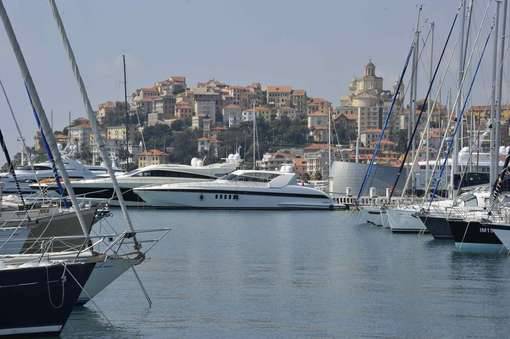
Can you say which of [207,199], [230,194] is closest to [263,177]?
[230,194]

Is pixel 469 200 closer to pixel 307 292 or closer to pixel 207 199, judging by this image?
pixel 307 292

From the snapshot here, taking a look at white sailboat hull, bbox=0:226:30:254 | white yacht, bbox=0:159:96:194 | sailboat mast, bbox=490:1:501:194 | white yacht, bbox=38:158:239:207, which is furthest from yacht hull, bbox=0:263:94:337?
white yacht, bbox=0:159:96:194

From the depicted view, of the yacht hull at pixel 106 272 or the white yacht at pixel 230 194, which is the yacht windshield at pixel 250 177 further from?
the yacht hull at pixel 106 272

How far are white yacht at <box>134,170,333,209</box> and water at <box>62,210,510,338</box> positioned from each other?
29.9 meters

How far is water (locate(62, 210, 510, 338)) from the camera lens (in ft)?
69.0

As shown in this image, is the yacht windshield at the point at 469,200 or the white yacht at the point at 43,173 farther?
the white yacht at the point at 43,173

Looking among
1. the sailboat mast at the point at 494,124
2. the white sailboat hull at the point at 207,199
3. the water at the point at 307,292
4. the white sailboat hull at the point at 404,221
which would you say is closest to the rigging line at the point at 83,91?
the water at the point at 307,292

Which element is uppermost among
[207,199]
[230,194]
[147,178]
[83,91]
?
[83,91]

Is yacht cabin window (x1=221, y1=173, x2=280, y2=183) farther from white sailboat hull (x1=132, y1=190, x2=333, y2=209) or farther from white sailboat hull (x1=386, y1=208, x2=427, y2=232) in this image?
white sailboat hull (x1=386, y1=208, x2=427, y2=232)

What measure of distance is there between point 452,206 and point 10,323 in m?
25.0

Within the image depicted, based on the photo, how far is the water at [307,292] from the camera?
2103 cm

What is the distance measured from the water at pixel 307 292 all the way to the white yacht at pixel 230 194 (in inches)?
1178

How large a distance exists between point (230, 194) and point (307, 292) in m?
48.1

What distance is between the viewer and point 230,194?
7431 cm
